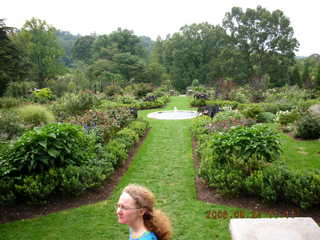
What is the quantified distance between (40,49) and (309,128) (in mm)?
32566

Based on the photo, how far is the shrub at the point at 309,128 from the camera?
7425 mm

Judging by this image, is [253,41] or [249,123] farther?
[253,41]

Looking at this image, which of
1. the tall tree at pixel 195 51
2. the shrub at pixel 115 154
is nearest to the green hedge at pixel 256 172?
the shrub at pixel 115 154

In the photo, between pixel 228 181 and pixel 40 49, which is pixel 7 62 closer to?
pixel 40 49

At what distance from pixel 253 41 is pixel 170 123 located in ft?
90.9

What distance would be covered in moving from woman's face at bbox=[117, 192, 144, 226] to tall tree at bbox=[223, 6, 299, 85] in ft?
109

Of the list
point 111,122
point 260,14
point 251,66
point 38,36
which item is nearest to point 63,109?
point 111,122

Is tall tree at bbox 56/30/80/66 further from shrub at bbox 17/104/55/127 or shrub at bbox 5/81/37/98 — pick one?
shrub at bbox 17/104/55/127

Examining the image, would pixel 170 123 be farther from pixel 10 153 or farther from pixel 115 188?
pixel 10 153

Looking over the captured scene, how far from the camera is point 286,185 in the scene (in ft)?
12.6

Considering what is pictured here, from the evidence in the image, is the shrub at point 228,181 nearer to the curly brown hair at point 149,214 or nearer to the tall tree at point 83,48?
the curly brown hair at point 149,214

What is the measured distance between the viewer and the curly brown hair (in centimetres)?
183

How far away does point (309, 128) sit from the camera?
7492mm

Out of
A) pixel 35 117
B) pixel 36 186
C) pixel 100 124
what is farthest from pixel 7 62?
pixel 36 186
